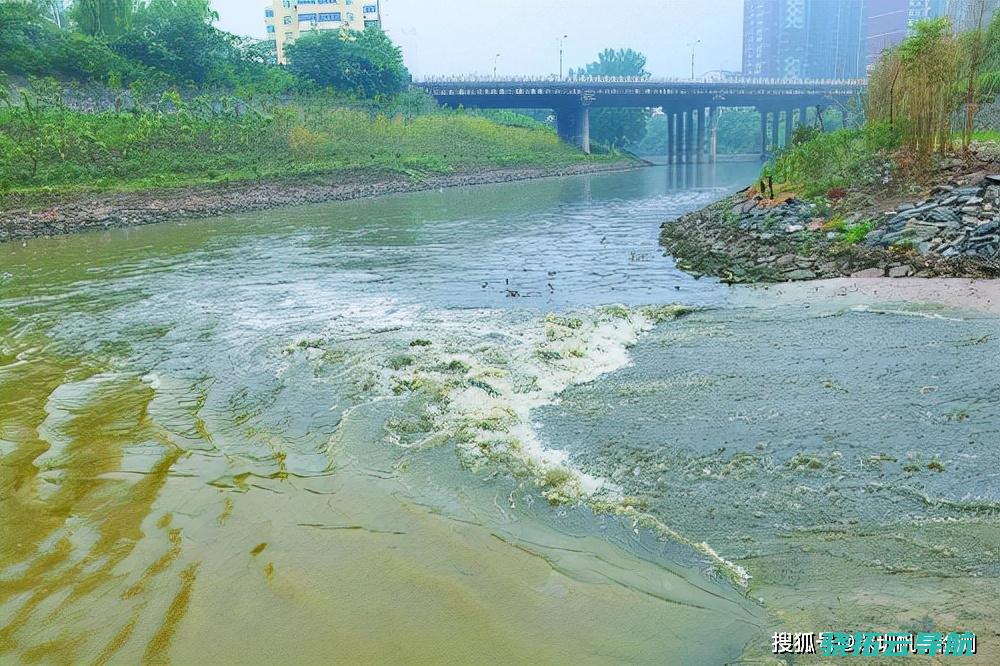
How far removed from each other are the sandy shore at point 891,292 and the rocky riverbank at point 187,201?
1130 inches

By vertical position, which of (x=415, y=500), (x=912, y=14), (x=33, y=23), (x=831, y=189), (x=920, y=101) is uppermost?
(x=912, y=14)

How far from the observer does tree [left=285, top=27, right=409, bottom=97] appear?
67125 mm

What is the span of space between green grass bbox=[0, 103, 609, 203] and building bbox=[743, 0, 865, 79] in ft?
317

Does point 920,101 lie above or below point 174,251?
above

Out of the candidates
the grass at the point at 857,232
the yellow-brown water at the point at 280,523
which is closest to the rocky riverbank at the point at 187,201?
the yellow-brown water at the point at 280,523

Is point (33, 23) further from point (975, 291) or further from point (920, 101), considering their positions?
point (975, 291)

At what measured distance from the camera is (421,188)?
163 feet

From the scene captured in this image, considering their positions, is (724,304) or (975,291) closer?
(975,291)

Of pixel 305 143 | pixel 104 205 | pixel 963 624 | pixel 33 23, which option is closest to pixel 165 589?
pixel 963 624

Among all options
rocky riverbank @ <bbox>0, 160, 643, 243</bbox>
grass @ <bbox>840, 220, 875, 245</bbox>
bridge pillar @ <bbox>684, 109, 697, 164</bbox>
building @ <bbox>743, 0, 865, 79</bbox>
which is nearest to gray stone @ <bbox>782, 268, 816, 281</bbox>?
grass @ <bbox>840, 220, 875, 245</bbox>

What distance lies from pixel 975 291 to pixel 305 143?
46.4 metres

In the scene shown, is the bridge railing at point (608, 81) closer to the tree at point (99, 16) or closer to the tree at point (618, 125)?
the tree at point (618, 125)

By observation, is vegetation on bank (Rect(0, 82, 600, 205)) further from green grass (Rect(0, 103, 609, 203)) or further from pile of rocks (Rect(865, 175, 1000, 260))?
pile of rocks (Rect(865, 175, 1000, 260))

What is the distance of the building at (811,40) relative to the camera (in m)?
140
